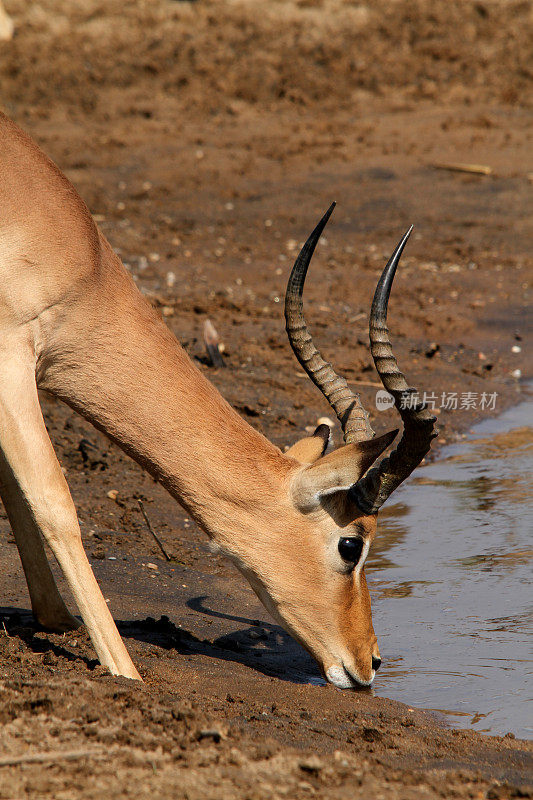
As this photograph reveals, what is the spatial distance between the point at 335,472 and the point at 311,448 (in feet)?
1.48

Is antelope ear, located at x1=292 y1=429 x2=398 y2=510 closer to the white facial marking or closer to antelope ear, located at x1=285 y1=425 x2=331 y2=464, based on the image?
antelope ear, located at x1=285 y1=425 x2=331 y2=464

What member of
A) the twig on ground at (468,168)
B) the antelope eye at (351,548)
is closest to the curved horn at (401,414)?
the antelope eye at (351,548)

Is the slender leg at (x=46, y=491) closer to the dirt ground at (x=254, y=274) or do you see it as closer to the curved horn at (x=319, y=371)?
the dirt ground at (x=254, y=274)

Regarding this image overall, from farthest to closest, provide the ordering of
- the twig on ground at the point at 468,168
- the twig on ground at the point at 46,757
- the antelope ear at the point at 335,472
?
the twig on ground at the point at 468,168 < the antelope ear at the point at 335,472 < the twig on ground at the point at 46,757

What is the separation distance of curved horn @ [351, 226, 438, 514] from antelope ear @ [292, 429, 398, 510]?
5cm

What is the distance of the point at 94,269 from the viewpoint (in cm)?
464

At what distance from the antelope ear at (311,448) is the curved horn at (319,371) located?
19cm

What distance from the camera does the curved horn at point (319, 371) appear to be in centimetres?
478

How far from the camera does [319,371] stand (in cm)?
490

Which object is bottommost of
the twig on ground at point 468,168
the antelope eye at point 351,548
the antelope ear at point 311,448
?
the twig on ground at point 468,168

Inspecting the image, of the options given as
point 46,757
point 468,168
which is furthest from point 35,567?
point 468,168

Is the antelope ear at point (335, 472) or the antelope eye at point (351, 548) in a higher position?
the antelope ear at point (335, 472)

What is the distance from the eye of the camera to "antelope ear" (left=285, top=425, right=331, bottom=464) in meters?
4.89

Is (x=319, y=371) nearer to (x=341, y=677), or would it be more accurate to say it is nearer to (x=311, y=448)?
(x=311, y=448)
